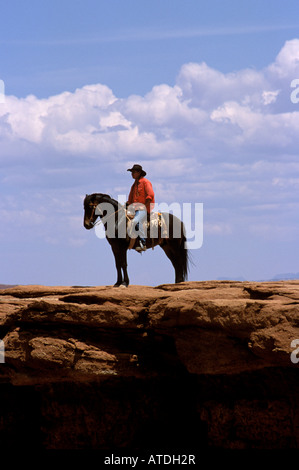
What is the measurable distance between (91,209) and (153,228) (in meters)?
1.61

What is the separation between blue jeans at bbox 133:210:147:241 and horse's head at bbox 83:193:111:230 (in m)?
0.81

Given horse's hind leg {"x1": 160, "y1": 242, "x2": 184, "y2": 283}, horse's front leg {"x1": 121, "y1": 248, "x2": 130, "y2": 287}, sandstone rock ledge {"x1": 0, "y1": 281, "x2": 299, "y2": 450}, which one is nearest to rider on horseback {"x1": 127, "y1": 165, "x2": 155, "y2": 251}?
horse's front leg {"x1": 121, "y1": 248, "x2": 130, "y2": 287}

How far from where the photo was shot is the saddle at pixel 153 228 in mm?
15195

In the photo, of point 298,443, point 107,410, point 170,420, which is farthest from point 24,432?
point 298,443

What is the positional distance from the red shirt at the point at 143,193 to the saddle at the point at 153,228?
34cm

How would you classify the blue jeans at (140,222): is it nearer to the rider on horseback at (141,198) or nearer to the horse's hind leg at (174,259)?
the rider on horseback at (141,198)

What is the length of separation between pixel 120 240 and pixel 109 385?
4591mm

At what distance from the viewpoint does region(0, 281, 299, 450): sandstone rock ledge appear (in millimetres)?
9836

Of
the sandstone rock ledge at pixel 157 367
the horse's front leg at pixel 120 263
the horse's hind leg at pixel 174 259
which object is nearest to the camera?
the sandstone rock ledge at pixel 157 367

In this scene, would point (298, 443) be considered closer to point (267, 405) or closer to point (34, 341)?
point (267, 405)

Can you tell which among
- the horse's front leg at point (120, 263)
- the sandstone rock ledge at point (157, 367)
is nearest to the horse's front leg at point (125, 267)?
the horse's front leg at point (120, 263)

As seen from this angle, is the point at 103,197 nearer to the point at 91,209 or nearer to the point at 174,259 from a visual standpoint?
the point at 91,209

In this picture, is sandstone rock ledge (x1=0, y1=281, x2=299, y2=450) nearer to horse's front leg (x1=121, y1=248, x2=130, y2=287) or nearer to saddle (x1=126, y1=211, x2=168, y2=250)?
horse's front leg (x1=121, y1=248, x2=130, y2=287)
